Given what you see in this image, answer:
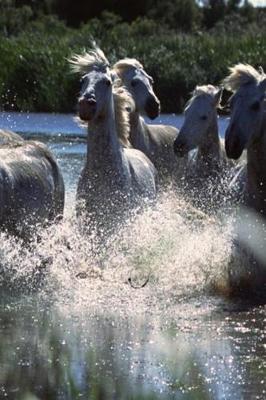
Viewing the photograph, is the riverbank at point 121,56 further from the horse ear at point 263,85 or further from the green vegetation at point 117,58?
the horse ear at point 263,85

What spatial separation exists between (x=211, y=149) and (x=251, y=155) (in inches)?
168

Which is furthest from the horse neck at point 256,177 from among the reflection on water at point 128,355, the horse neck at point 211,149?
the horse neck at point 211,149

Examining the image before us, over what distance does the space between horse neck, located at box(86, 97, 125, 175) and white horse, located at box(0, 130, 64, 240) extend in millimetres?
335

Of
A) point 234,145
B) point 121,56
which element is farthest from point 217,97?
point 121,56

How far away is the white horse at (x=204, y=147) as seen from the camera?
→ 14305 millimetres

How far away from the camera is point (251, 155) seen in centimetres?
1084

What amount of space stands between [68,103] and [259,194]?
784 inches

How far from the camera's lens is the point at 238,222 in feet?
35.3

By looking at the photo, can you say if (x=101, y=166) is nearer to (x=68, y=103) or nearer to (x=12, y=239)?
(x=12, y=239)

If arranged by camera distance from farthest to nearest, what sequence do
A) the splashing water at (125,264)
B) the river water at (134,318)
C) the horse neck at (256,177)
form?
the horse neck at (256,177) < the splashing water at (125,264) < the river water at (134,318)

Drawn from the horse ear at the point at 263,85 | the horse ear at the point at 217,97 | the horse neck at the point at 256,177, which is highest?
the horse ear at the point at 263,85

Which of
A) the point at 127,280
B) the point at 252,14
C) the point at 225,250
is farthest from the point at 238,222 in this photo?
the point at 252,14

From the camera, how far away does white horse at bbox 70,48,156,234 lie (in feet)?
38.4

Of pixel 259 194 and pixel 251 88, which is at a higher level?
pixel 251 88
